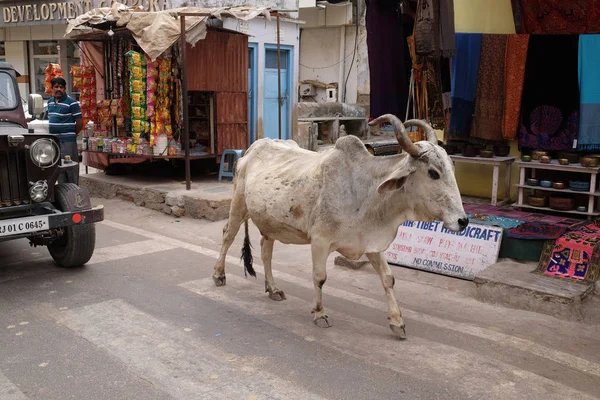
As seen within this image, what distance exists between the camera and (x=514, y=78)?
23.4 ft

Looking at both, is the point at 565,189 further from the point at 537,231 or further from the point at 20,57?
the point at 20,57

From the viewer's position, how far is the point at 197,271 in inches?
249

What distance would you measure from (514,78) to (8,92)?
5942 millimetres

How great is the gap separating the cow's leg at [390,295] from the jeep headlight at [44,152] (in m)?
3.35

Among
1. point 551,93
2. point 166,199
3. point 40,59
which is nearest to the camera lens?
point 551,93

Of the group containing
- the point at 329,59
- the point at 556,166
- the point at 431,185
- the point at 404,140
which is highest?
the point at 329,59

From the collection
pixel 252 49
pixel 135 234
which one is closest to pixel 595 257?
pixel 135 234

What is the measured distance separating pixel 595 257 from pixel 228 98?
298 inches

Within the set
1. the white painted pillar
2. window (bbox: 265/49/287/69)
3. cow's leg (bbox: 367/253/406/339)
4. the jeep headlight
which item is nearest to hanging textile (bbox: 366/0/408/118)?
cow's leg (bbox: 367/253/406/339)

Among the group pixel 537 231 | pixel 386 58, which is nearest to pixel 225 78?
pixel 386 58

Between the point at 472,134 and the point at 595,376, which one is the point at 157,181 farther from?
the point at 595,376

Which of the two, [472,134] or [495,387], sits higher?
[472,134]

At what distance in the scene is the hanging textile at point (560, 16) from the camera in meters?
6.55

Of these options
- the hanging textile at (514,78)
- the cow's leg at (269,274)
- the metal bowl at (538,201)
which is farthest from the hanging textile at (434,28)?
the cow's leg at (269,274)
